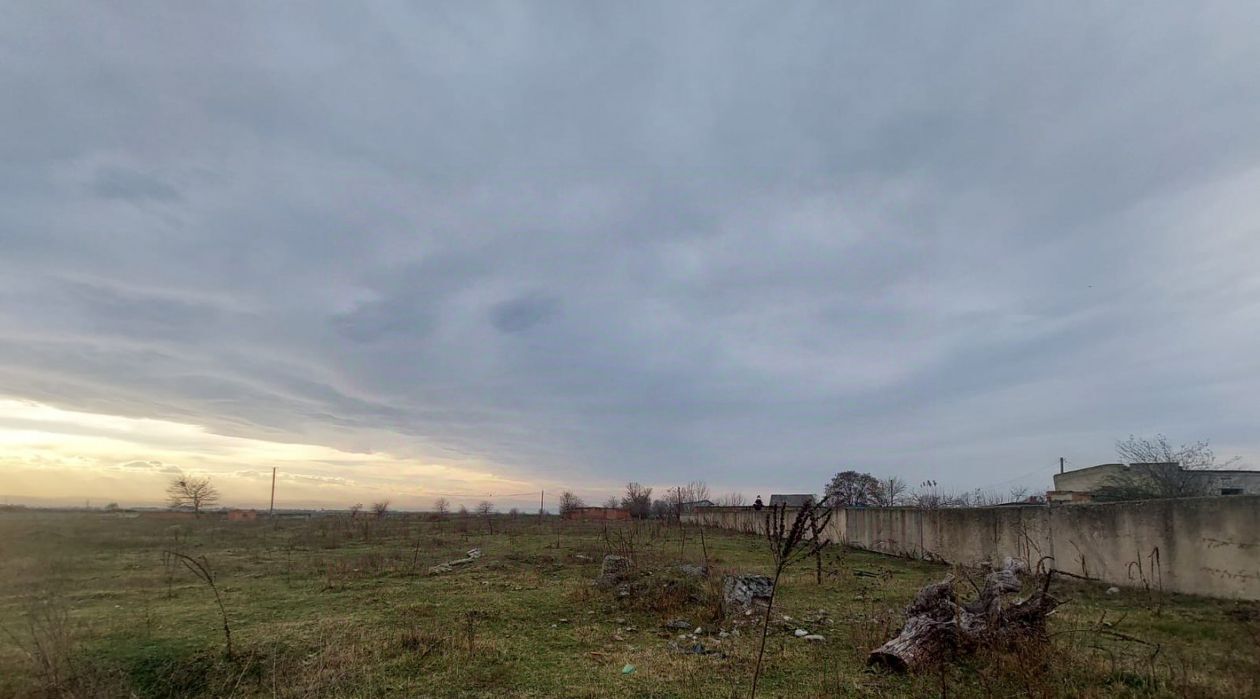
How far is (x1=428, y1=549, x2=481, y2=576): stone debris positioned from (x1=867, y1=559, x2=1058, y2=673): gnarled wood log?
37.7ft

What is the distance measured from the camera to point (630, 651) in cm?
810

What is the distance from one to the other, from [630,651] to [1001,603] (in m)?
4.70

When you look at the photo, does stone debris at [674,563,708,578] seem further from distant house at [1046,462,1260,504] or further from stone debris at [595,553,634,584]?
distant house at [1046,462,1260,504]

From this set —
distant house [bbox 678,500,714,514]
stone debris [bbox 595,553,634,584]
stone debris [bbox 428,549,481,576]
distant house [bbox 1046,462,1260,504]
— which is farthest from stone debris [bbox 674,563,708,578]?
distant house [bbox 678,500,714,514]

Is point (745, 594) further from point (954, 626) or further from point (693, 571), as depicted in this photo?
point (954, 626)

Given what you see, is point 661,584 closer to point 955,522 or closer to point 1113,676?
point 1113,676

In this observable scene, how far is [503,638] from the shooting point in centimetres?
876

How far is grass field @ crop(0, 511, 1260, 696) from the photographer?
6090 mm

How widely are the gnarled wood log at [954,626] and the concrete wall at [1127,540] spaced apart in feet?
17.1

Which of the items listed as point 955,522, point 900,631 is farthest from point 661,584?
point 955,522

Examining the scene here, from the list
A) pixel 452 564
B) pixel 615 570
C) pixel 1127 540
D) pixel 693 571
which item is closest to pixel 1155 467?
pixel 1127 540

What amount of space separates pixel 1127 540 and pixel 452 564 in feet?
51.5

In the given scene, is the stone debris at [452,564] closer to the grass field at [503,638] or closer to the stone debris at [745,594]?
the grass field at [503,638]

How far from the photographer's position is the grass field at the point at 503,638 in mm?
6090
